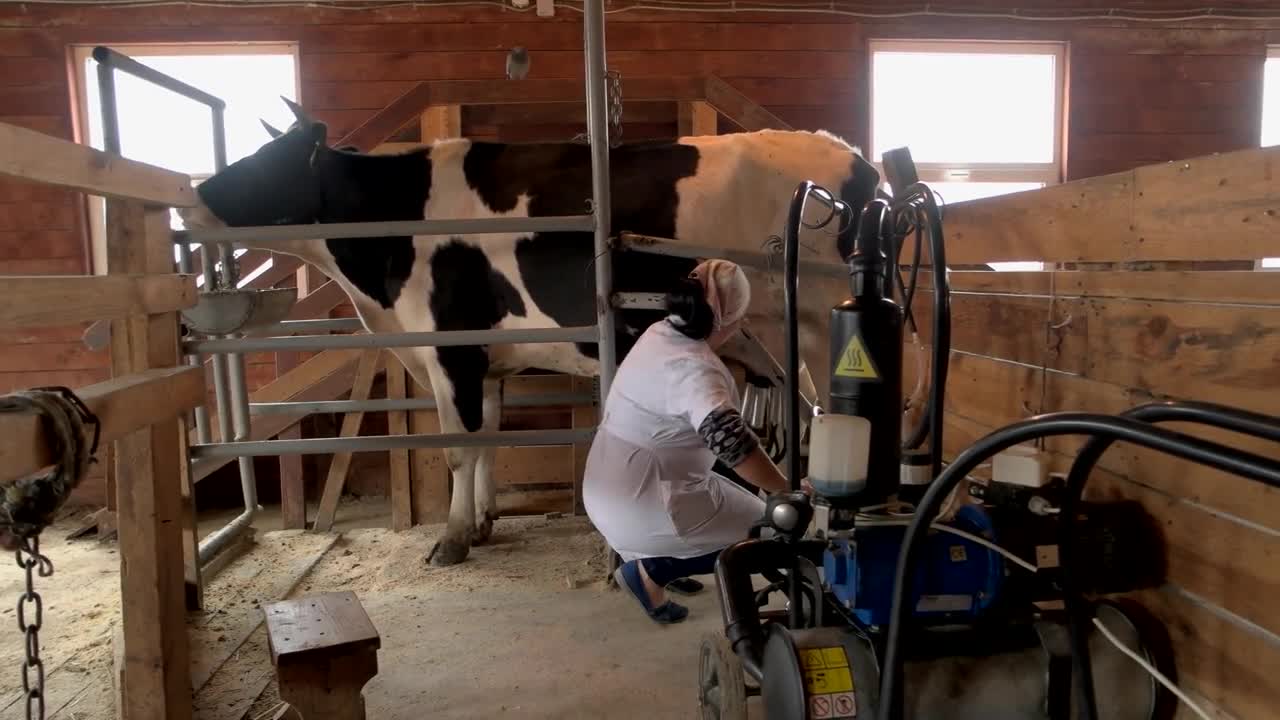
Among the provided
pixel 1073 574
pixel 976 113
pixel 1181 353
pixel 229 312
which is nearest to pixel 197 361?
pixel 229 312

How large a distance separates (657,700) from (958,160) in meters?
3.63

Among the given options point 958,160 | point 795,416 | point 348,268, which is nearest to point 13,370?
point 348,268

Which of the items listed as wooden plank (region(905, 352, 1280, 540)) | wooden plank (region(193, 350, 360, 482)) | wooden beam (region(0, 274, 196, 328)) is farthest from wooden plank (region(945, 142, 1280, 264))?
wooden plank (region(193, 350, 360, 482))

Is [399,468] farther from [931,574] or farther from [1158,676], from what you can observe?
[1158,676]

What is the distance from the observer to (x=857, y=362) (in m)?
1.28

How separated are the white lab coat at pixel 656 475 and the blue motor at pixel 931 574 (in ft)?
2.78

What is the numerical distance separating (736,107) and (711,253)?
1.27 metres

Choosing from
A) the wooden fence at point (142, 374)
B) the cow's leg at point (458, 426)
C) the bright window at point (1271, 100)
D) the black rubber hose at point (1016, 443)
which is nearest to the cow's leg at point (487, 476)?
the cow's leg at point (458, 426)

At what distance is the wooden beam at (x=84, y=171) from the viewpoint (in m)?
1.31

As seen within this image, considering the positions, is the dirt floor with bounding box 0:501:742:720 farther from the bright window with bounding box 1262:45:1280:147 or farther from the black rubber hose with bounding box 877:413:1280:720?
the bright window with bounding box 1262:45:1280:147

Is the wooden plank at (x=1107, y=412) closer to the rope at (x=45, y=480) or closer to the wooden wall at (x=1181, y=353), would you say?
the wooden wall at (x=1181, y=353)

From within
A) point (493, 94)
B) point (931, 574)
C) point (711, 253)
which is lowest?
point (931, 574)

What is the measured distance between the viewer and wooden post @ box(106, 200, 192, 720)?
167 centimetres

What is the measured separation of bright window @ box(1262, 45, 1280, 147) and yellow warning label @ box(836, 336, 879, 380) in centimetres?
476
